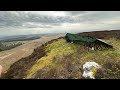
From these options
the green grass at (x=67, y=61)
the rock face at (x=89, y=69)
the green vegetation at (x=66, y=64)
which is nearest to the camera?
the rock face at (x=89, y=69)

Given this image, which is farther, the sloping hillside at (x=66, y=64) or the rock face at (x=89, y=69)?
the sloping hillside at (x=66, y=64)

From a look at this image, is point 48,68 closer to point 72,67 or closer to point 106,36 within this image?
point 72,67

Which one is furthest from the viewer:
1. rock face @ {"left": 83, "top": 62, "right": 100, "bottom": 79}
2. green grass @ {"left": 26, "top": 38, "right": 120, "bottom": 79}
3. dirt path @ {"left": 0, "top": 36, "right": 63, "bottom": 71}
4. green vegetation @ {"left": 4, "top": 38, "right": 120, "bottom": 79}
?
dirt path @ {"left": 0, "top": 36, "right": 63, "bottom": 71}

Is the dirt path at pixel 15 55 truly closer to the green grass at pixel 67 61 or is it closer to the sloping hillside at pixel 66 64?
the sloping hillside at pixel 66 64

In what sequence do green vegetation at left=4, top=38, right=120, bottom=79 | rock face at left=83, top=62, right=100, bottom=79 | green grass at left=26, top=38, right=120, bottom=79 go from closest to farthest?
rock face at left=83, top=62, right=100, bottom=79 < green vegetation at left=4, top=38, right=120, bottom=79 < green grass at left=26, top=38, right=120, bottom=79

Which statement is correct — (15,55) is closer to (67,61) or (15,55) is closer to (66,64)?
(67,61)

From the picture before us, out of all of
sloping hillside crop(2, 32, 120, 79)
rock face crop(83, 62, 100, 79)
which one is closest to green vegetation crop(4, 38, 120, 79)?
sloping hillside crop(2, 32, 120, 79)

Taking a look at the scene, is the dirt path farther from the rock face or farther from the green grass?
the rock face

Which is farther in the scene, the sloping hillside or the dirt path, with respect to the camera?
Result: the dirt path

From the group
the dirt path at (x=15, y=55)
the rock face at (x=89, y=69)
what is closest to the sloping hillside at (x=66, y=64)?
the rock face at (x=89, y=69)

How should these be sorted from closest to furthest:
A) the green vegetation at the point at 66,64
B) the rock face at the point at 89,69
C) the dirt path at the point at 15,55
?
the rock face at the point at 89,69, the green vegetation at the point at 66,64, the dirt path at the point at 15,55
